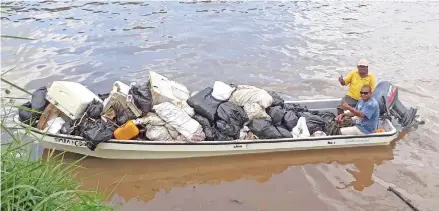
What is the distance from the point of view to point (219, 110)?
7.88 m

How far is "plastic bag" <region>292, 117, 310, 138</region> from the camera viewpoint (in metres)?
8.01

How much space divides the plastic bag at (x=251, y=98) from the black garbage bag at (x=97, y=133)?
7.92ft

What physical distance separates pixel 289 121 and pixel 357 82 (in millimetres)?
1702

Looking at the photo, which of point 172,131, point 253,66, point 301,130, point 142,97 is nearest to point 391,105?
point 301,130

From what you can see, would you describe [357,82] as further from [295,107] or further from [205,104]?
[205,104]

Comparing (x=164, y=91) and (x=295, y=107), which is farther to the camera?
(x=295, y=107)

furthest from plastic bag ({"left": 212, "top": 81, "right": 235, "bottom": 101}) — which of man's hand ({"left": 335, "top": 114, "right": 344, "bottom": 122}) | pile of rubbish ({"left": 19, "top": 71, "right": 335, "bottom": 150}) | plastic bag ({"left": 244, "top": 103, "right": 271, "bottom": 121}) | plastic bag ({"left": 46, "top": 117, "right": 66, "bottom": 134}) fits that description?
plastic bag ({"left": 46, "top": 117, "right": 66, "bottom": 134})

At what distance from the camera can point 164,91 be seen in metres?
7.98

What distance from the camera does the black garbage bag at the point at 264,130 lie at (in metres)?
7.81

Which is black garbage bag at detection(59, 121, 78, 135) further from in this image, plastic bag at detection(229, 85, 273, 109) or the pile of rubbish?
plastic bag at detection(229, 85, 273, 109)

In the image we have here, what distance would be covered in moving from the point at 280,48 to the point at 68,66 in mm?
7331

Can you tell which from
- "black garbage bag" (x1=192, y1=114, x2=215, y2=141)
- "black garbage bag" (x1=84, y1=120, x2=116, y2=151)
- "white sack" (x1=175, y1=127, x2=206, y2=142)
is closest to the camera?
"black garbage bag" (x1=84, y1=120, x2=116, y2=151)

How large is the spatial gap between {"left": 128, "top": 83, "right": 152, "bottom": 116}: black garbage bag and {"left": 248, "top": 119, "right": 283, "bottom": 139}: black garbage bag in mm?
1972

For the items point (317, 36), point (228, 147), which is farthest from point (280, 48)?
point (228, 147)
